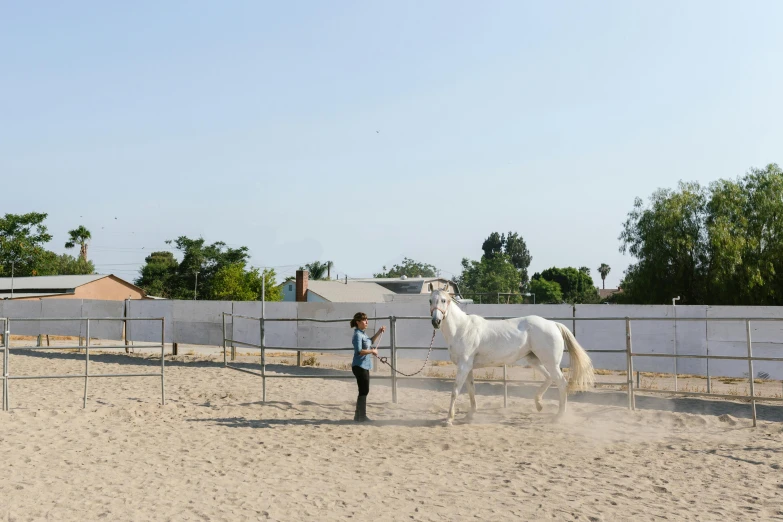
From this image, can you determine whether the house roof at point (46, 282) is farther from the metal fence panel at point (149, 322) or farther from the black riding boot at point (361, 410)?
the black riding boot at point (361, 410)

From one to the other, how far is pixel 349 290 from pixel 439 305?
38.4m

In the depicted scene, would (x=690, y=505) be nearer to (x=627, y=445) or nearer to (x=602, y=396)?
(x=627, y=445)

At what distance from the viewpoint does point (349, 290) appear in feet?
154

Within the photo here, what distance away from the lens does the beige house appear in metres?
42.2

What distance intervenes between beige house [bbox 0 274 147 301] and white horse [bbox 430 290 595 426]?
118 feet

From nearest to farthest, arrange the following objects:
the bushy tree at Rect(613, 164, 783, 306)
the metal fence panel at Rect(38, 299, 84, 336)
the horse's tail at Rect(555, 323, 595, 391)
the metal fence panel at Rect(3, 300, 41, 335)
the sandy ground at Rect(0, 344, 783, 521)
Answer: the sandy ground at Rect(0, 344, 783, 521)
the horse's tail at Rect(555, 323, 595, 391)
the metal fence panel at Rect(38, 299, 84, 336)
the metal fence panel at Rect(3, 300, 41, 335)
the bushy tree at Rect(613, 164, 783, 306)

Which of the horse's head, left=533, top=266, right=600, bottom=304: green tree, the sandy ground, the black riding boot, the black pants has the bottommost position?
the sandy ground

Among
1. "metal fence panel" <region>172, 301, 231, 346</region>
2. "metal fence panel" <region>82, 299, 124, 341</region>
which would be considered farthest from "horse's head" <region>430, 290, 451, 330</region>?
"metal fence panel" <region>82, 299, 124, 341</region>

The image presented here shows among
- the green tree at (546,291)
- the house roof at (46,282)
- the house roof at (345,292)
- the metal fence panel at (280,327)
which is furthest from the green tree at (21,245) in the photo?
the green tree at (546,291)

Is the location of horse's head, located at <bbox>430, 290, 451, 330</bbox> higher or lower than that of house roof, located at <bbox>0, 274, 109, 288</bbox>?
lower

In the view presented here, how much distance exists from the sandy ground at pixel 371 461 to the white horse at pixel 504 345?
0.59m

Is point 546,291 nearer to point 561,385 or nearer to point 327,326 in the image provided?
point 327,326

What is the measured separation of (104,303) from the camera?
70.7 feet

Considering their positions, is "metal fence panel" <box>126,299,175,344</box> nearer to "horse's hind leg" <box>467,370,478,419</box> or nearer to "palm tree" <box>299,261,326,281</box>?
"horse's hind leg" <box>467,370,478,419</box>
